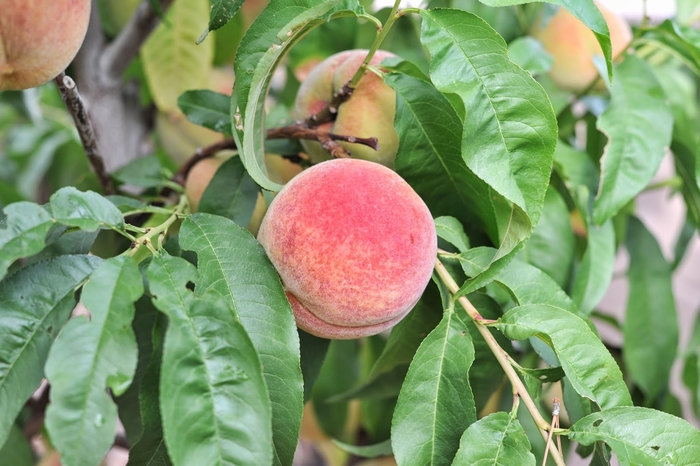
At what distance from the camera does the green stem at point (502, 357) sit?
47 cm

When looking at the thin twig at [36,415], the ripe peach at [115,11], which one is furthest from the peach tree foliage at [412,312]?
the ripe peach at [115,11]

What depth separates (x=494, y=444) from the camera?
435mm

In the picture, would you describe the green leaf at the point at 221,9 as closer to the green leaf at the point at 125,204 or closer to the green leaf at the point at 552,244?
the green leaf at the point at 125,204

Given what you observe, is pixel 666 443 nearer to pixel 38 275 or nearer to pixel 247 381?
pixel 247 381

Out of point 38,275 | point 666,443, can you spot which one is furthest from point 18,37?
point 666,443

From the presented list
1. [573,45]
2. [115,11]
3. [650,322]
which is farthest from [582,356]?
[115,11]

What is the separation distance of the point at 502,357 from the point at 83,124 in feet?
1.37

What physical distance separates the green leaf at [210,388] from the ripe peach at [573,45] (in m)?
0.72

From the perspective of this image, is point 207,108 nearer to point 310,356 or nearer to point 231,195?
point 231,195

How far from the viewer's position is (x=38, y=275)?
0.41 m

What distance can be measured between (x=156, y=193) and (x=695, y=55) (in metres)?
0.65

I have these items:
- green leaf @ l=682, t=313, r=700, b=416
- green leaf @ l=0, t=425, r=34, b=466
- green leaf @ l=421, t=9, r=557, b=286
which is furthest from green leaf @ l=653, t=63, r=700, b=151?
green leaf @ l=0, t=425, r=34, b=466

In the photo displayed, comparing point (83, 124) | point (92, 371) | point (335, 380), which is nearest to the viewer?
point (92, 371)

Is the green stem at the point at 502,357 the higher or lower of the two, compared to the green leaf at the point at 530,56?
lower
